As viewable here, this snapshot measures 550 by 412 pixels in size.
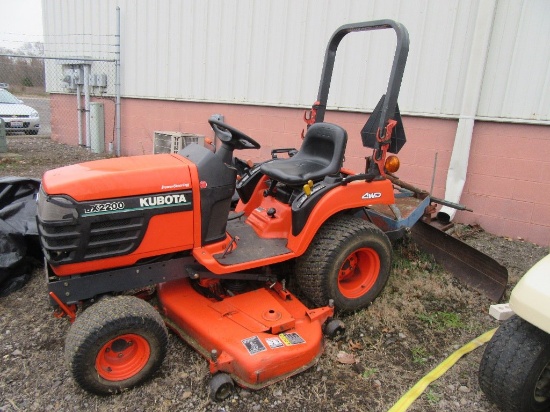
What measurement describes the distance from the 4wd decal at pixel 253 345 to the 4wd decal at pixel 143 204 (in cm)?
83

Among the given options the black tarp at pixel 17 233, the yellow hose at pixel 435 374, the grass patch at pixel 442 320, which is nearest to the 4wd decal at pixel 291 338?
the yellow hose at pixel 435 374

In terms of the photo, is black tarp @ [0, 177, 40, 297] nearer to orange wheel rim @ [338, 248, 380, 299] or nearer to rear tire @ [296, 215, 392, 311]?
rear tire @ [296, 215, 392, 311]

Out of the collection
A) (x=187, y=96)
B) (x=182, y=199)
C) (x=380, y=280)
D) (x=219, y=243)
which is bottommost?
(x=380, y=280)

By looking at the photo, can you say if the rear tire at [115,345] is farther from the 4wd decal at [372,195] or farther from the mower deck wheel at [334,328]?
the 4wd decal at [372,195]

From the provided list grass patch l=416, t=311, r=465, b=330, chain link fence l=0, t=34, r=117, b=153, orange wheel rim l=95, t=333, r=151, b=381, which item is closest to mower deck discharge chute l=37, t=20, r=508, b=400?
orange wheel rim l=95, t=333, r=151, b=381

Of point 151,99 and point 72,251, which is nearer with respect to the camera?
point 72,251

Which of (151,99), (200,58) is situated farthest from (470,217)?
(151,99)

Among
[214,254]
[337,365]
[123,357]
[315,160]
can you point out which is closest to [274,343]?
[337,365]

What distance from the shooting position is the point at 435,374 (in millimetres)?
2572

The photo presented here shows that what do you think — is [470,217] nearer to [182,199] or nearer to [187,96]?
[182,199]

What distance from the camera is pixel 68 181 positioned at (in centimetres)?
229

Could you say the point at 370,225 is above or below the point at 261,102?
below

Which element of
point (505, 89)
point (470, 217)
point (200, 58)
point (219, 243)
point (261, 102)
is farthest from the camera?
point (200, 58)

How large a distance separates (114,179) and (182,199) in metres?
0.39
